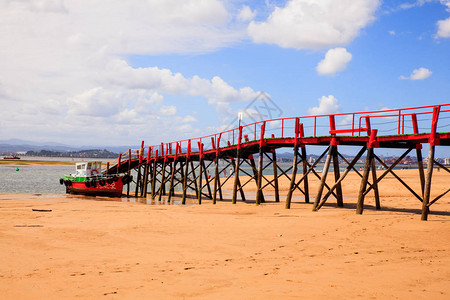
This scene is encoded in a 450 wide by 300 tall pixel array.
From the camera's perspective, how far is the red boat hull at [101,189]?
33.6 metres

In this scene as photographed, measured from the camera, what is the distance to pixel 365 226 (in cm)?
1169

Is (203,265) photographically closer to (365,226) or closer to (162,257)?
(162,257)

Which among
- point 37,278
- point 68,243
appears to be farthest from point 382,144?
point 37,278

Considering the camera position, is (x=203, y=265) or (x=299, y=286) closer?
(x=299, y=286)

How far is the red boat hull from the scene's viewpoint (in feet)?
110

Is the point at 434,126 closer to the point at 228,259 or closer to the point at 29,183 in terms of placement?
the point at 228,259

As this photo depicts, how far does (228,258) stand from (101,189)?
92.0 feet

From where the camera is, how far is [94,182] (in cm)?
3459

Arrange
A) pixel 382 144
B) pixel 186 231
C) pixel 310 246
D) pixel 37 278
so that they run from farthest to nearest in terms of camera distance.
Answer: pixel 382 144
pixel 186 231
pixel 310 246
pixel 37 278

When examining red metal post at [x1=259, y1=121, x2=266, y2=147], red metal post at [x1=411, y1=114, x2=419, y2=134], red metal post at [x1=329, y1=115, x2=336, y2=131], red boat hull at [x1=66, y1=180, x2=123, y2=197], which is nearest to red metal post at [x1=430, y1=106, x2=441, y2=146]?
red metal post at [x1=411, y1=114, x2=419, y2=134]

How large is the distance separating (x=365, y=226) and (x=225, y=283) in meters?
6.68

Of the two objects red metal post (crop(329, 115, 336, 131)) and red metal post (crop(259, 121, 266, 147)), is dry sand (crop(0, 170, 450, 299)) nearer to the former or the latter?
red metal post (crop(329, 115, 336, 131))

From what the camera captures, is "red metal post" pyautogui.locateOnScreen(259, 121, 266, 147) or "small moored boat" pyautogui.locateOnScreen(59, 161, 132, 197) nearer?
"red metal post" pyautogui.locateOnScreen(259, 121, 266, 147)

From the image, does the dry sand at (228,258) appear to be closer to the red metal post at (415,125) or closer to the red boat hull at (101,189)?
the red metal post at (415,125)
